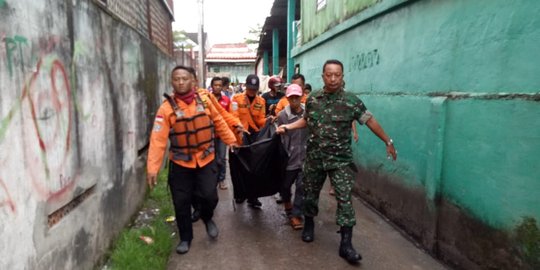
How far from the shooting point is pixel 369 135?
17.4 ft

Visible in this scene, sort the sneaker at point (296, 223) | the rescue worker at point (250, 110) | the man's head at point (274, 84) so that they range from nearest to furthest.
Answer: the sneaker at point (296, 223), the rescue worker at point (250, 110), the man's head at point (274, 84)

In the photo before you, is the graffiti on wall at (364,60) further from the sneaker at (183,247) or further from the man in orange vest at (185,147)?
the sneaker at (183,247)

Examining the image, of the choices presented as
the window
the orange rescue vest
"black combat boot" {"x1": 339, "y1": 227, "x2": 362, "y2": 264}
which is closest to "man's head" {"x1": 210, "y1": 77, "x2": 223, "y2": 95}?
the orange rescue vest

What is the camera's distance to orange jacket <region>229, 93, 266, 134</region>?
5578 millimetres

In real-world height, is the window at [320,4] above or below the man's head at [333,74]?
Result: above

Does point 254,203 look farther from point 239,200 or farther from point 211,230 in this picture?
point 211,230

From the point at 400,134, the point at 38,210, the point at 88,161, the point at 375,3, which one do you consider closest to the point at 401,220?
the point at 400,134

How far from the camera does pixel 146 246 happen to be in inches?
140

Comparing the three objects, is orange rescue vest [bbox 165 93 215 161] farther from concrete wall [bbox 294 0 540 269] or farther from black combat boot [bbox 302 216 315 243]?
concrete wall [bbox 294 0 540 269]

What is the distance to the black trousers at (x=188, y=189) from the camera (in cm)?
359

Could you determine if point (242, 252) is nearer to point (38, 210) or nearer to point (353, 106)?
point (353, 106)

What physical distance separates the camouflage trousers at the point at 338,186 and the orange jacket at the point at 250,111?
6.28ft

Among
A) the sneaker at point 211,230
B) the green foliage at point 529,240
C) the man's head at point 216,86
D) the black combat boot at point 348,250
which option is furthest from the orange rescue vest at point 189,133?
the green foliage at point 529,240

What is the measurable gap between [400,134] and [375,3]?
186 cm
